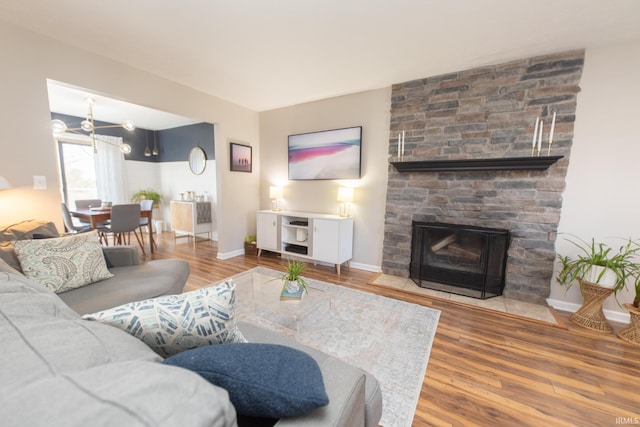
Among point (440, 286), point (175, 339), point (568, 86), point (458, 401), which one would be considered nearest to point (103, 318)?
point (175, 339)

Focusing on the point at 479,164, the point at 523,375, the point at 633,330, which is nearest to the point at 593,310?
the point at 633,330

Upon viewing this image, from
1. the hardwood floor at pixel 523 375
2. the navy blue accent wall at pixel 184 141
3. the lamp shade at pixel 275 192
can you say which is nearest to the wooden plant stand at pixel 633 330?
the hardwood floor at pixel 523 375

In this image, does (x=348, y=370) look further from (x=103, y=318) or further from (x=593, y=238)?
(x=593, y=238)

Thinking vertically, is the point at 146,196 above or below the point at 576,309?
above

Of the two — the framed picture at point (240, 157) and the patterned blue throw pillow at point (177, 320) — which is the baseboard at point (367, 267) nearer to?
the framed picture at point (240, 157)

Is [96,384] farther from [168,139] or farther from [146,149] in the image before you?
[146,149]

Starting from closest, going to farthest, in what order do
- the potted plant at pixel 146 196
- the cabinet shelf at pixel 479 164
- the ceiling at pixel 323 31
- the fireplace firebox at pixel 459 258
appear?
the ceiling at pixel 323 31
the cabinet shelf at pixel 479 164
the fireplace firebox at pixel 459 258
the potted plant at pixel 146 196

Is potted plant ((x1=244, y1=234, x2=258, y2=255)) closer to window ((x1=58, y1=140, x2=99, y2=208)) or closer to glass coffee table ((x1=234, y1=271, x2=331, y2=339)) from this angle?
glass coffee table ((x1=234, y1=271, x2=331, y2=339))

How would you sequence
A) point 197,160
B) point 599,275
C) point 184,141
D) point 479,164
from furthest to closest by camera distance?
1. point 184,141
2. point 197,160
3. point 479,164
4. point 599,275

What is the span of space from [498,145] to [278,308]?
2793 mm

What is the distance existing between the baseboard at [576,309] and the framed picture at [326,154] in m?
2.55

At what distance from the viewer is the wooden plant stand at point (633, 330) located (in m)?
1.95

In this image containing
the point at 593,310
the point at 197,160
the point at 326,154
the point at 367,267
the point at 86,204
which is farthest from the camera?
the point at 197,160

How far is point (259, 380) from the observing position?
0.56 meters
